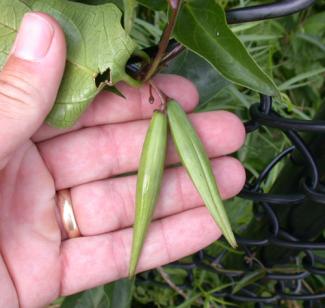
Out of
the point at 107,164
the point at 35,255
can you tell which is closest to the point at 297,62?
the point at 107,164

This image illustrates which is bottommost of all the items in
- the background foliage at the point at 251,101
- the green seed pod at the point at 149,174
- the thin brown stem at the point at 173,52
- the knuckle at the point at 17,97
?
the background foliage at the point at 251,101

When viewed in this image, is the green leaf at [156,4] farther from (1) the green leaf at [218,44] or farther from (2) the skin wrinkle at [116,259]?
(2) the skin wrinkle at [116,259]

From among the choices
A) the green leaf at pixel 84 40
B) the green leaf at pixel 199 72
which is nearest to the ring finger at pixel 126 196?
the green leaf at pixel 199 72

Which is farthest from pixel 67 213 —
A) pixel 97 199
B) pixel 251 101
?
pixel 251 101

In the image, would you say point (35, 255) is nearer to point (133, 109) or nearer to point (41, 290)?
point (41, 290)

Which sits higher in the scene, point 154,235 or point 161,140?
point 161,140

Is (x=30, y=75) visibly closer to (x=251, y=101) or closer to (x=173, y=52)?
(x=173, y=52)
